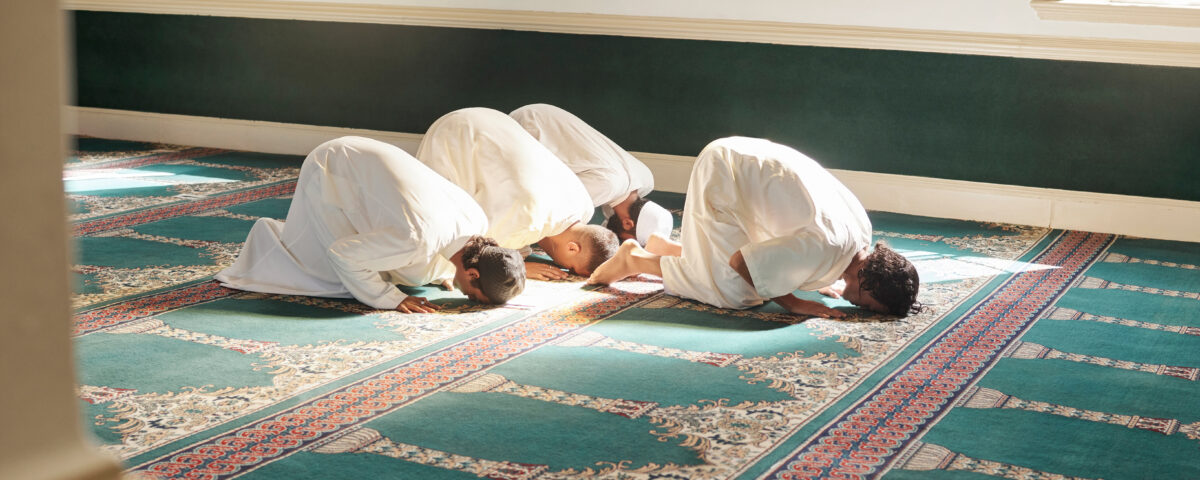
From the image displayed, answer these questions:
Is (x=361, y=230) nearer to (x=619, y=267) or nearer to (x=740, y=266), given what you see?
(x=619, y=267)

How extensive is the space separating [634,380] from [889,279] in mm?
1233

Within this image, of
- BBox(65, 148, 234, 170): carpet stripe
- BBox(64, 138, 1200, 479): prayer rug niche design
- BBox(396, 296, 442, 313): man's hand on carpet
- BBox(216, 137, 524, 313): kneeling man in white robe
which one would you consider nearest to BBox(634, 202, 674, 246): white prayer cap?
BBox(64, 138, 1200, 479): prayer rug niche design

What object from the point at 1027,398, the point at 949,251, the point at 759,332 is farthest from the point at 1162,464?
the point at 949,251

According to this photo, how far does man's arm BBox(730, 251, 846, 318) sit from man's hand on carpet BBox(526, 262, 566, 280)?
0.89m

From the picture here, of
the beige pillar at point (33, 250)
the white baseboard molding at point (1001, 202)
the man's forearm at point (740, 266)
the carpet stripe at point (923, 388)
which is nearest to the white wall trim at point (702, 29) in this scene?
the white baseboard molding at point (1001, 202)

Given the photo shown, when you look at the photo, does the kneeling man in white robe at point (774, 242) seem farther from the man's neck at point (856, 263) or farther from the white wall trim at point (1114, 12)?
the white wall trim at point (1114, 12)

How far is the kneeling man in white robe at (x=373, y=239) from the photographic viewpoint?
3.81 m

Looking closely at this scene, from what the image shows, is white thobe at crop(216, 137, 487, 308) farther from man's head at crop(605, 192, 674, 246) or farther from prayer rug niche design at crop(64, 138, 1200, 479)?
man's head at crop(605, 192, 674, 246)

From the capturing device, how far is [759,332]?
3885 millimetres

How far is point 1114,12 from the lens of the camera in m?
5.75

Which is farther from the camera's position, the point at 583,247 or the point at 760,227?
the point at 583,247

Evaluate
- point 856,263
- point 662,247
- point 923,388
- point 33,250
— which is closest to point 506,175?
point 662,247

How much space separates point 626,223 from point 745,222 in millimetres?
1219

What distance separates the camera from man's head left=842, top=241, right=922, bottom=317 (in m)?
4.02
